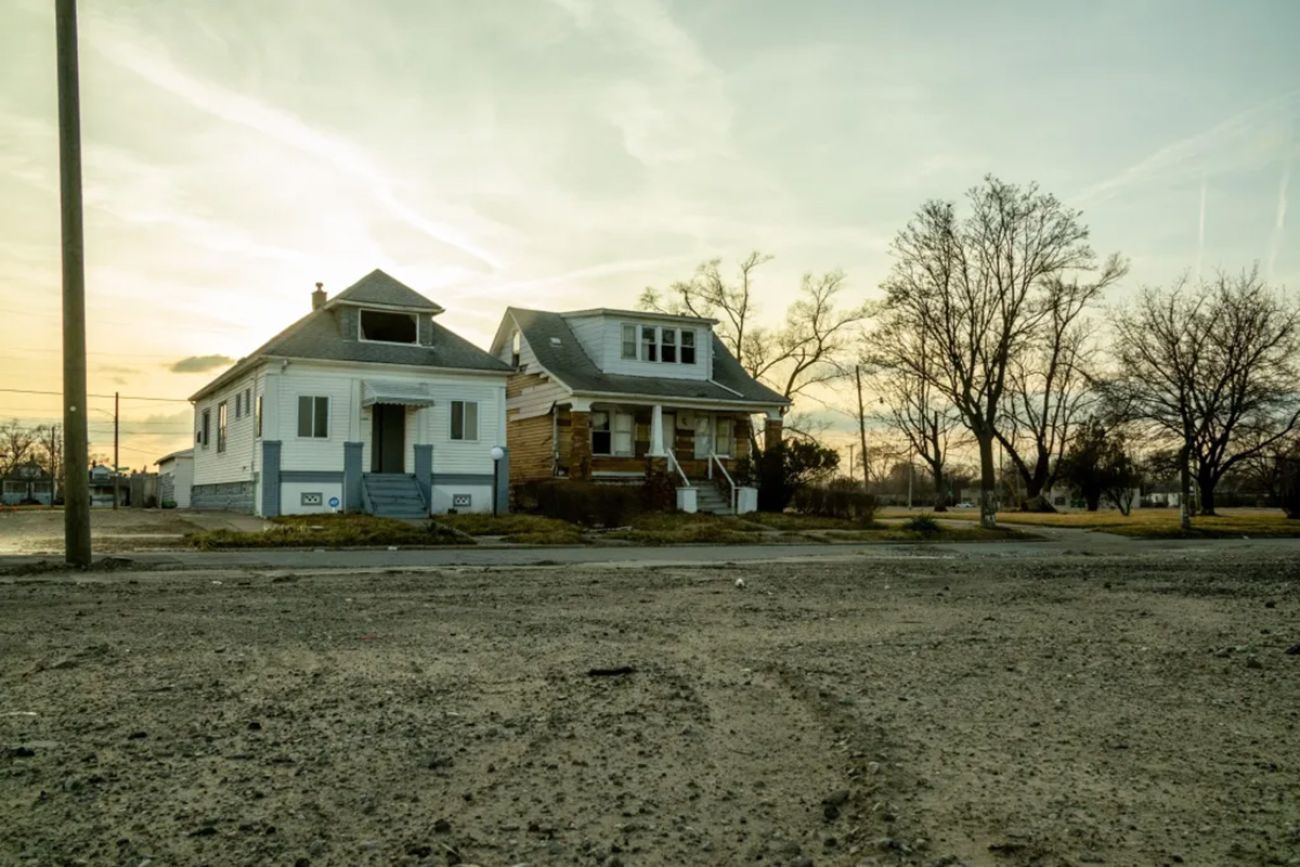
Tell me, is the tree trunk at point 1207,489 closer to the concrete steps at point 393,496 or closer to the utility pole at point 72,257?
the concrete steps at point 393,496

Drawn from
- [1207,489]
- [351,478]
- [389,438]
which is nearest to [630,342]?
[389,438]

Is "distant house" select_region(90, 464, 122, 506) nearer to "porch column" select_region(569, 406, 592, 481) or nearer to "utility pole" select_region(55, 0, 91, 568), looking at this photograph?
"porch column" select_region(569, 406, 592, 481)

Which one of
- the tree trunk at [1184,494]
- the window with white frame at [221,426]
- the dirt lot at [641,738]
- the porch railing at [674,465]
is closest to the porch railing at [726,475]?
the porch railing at [674,465]

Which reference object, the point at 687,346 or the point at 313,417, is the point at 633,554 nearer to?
the point at 313,417

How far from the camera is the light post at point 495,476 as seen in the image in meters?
28.8

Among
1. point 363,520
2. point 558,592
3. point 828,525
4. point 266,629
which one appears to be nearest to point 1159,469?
point 828,525

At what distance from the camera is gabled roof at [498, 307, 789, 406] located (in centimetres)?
3459

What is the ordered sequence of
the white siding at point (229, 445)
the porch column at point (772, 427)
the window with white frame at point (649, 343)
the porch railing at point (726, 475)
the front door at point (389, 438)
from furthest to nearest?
the porch column at point (772, 427) < the window with white frame at point (649, 343) < the porch railing at point (726, 475) < the front door at point (389, 438) < the white siding at point (229, 445)

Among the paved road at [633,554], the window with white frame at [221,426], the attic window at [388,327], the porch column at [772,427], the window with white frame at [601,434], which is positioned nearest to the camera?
the paved road at [633,554]

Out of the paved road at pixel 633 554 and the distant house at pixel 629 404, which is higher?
the distant house at pixel 629 404

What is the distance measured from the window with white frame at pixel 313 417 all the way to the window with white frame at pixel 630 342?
37.6 feet

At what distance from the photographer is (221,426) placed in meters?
34.3

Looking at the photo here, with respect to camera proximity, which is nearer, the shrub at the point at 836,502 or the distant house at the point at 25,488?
the shrub at the point at 836,502

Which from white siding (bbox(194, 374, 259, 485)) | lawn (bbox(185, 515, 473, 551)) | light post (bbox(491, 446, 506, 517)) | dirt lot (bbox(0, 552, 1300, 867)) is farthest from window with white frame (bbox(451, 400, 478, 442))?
dirt lot (bbox(0, 552, 1300, 867))
